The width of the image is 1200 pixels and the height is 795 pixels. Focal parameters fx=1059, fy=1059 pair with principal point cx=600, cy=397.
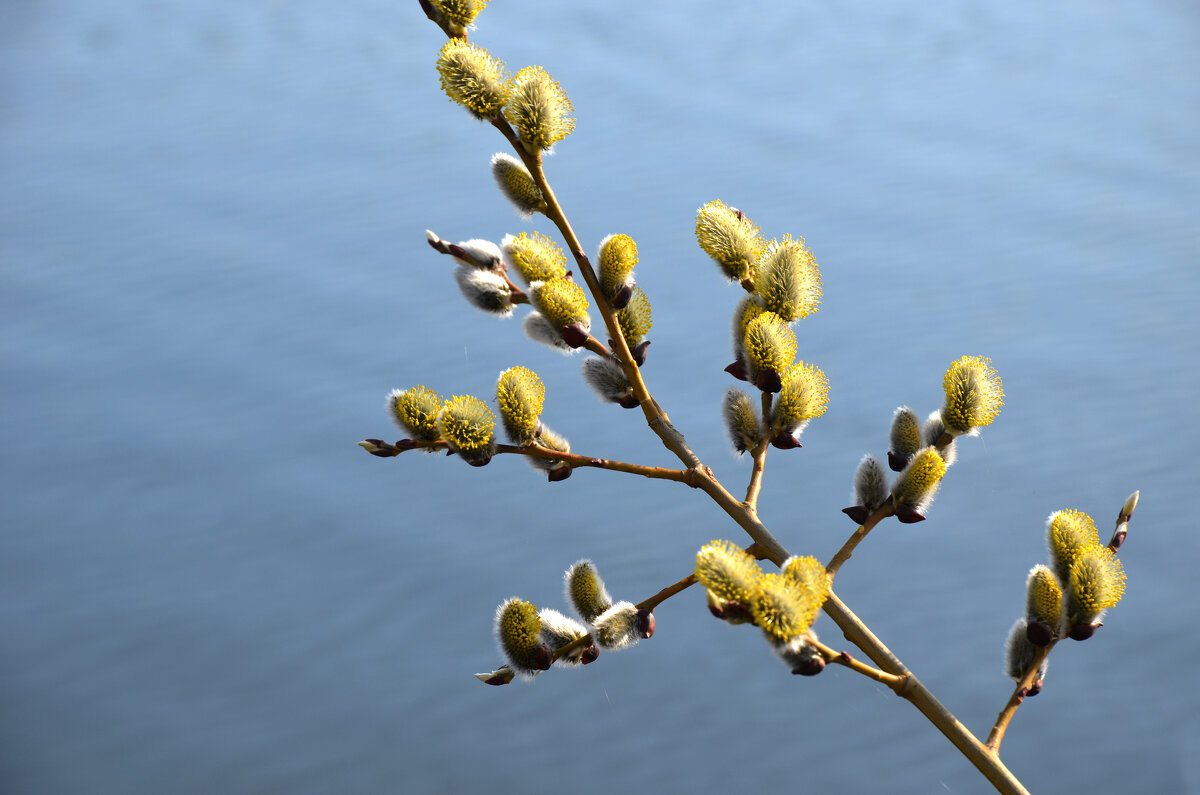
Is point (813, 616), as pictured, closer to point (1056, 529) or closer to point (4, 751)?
point (1056, 529)

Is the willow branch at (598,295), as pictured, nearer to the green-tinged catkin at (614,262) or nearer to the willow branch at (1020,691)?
the green-tinged catkin at (614,262)

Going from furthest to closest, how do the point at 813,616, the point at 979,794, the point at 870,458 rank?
1. the point at 979,794
2. the point at 870,458
3. the point at 813,616

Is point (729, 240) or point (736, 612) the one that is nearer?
point (736, 612)

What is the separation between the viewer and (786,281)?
43 cm

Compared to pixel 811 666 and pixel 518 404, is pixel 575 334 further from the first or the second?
pixel 811 666

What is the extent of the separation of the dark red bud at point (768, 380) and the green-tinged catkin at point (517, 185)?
0.36 feet

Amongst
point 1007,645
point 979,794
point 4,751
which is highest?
point 4,751

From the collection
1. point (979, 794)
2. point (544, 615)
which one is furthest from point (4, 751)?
point (979, 794)

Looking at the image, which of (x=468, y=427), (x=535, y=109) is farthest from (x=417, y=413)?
(x=535, y=109)

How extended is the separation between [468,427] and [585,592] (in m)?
0.10

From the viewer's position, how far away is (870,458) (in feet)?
1.49

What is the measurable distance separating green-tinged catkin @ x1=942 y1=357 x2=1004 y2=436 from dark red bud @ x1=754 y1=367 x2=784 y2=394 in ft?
0.23

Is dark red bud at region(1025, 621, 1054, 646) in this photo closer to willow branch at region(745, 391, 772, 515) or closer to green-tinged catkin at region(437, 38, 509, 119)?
willow branch at region(745, 391, 772, 515)

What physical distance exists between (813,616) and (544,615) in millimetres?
131
